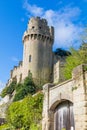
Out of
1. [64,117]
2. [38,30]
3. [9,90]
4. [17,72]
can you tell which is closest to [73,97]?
[64,117]

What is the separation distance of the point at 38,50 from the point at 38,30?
4882 mm

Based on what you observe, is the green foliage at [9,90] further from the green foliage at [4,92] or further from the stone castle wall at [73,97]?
the stone castle wall at [73,97]

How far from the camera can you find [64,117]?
16188mm

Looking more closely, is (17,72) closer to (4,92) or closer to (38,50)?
(4,92)

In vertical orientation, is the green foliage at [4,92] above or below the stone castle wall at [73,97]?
above

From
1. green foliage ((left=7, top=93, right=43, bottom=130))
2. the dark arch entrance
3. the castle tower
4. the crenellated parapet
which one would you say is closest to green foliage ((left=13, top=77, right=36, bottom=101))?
the castle tower

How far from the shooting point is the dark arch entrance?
15.5 metres

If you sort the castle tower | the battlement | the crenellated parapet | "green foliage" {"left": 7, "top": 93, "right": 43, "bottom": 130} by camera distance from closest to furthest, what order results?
"green foliage" {"left": 7, "top": 93, "right": 43, "bottom": 130}, the castle tower, the battlement, the crenellated parapet

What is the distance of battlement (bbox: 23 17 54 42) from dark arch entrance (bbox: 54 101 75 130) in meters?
41.8

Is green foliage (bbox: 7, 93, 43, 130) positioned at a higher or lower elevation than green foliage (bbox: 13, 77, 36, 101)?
lower

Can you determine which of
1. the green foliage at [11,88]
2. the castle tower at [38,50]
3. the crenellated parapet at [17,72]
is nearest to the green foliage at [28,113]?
the castle tower at [38,50]

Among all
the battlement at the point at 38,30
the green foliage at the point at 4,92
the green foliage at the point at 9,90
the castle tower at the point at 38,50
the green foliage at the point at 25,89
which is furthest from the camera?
the green foliage at the point at 4,92

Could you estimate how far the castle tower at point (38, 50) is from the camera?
55.8 metres

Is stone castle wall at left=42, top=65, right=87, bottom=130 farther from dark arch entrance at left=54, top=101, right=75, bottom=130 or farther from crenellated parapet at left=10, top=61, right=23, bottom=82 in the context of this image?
crenellated parapet at left=10, top=61, right=23, bottom=82
